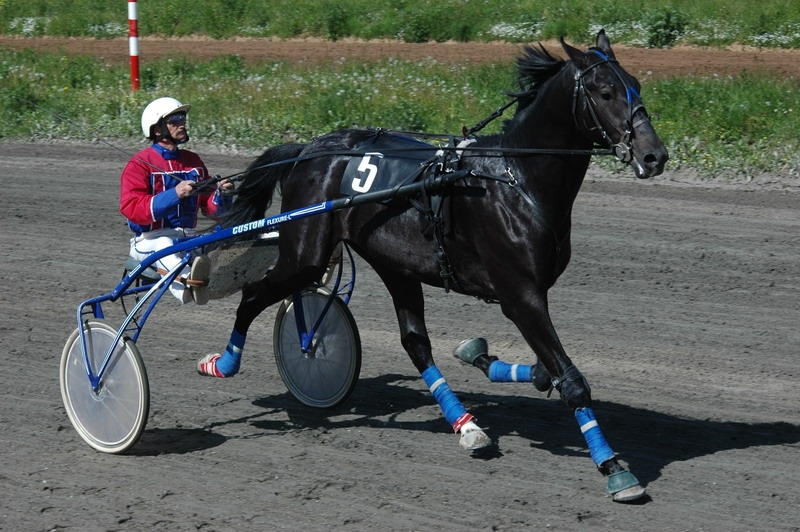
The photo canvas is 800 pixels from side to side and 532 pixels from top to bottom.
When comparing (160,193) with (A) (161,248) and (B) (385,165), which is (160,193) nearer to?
(A) (161,248)

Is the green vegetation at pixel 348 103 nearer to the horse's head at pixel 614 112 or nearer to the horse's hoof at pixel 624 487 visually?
the horse's head at pixel 614 112

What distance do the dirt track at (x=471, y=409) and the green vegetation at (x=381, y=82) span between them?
6.60ft

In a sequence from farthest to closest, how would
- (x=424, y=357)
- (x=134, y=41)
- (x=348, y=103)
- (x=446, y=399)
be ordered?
(x=134, y=41) → (x=348, y=103) → (x=424, y=357) → (x=446, y=399)

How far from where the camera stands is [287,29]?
20.0 m

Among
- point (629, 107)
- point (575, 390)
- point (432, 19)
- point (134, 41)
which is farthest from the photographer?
point (432, 19)

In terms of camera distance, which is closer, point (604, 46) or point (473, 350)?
point (604, 46)

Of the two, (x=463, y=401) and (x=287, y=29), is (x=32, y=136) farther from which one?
(x=463, y=401)

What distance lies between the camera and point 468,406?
5.66m

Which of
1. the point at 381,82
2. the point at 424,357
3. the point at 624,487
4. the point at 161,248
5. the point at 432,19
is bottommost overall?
the point at 624,487

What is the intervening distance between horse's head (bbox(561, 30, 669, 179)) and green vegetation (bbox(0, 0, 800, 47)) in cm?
1306

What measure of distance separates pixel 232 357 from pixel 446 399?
1239 millimetres

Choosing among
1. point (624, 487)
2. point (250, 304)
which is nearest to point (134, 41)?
point (250, 304)

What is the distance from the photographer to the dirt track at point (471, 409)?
436 centimetres

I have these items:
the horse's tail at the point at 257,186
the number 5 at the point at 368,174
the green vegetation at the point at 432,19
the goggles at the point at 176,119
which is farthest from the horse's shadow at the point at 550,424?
the green vegetation at the point at 432,19
